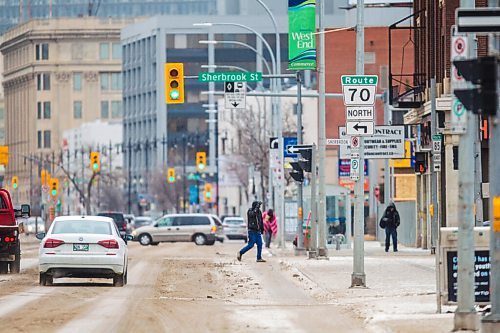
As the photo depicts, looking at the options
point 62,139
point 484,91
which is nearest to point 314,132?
point 62,139

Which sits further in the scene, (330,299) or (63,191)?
(63,191)

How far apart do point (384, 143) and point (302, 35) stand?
435cm

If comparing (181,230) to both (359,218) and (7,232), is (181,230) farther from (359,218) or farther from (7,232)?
(359,218)

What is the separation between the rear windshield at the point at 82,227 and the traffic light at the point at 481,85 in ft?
49.8

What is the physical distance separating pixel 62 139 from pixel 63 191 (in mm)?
41424

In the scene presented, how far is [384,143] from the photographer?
143 feet

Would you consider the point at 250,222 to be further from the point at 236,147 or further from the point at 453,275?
the point at 236,147

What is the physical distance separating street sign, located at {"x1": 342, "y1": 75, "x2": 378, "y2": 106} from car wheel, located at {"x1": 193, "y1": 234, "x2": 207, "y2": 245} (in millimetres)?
42454


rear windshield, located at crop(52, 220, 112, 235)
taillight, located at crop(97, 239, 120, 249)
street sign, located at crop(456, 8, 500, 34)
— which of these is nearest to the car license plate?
taillight, located at crop(97, 239, 120, 249)

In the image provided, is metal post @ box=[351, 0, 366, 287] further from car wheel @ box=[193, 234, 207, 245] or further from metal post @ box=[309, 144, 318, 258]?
car wheel @ box=[193, 234, 207, 245]

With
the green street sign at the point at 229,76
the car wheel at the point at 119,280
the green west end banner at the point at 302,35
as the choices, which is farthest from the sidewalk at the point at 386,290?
the green street sign at the point at 229,76

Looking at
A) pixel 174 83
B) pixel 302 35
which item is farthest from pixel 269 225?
pixel 302 35

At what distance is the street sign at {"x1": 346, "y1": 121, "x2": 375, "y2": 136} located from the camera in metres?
31.1

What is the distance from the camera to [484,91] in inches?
728
